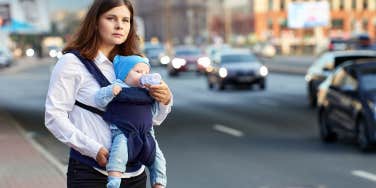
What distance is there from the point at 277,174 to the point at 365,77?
4.14 meters

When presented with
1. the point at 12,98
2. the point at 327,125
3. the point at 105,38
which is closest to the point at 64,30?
the point at 12,98

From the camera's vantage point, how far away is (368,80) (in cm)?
1639

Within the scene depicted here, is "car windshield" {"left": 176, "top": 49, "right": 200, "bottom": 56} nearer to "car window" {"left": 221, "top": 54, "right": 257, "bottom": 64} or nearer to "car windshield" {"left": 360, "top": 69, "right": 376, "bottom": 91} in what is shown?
"car window" {"left": 221, "top": 54, "right": 257, "bottom": 64}

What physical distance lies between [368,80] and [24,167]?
255 inches

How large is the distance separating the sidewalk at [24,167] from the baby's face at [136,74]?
5.44 metres

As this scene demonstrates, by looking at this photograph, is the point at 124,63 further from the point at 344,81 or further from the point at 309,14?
the point at 309,14

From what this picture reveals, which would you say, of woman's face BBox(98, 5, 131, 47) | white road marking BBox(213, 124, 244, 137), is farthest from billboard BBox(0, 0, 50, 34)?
woman's face BBox(98, 5, 131, 47)

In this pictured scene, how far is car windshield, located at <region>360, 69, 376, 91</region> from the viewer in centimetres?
1612

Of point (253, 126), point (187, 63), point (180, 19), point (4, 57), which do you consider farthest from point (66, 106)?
point (180, 19)

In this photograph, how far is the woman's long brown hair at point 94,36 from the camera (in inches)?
190

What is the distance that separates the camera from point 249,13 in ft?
529

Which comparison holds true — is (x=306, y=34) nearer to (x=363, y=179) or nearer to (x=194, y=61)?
(x=194, y=61)

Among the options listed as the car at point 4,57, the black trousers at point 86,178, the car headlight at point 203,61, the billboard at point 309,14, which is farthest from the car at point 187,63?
the black trousers at point 86,178

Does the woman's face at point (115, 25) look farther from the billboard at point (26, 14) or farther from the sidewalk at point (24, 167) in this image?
the billboard at point (26, 14)
